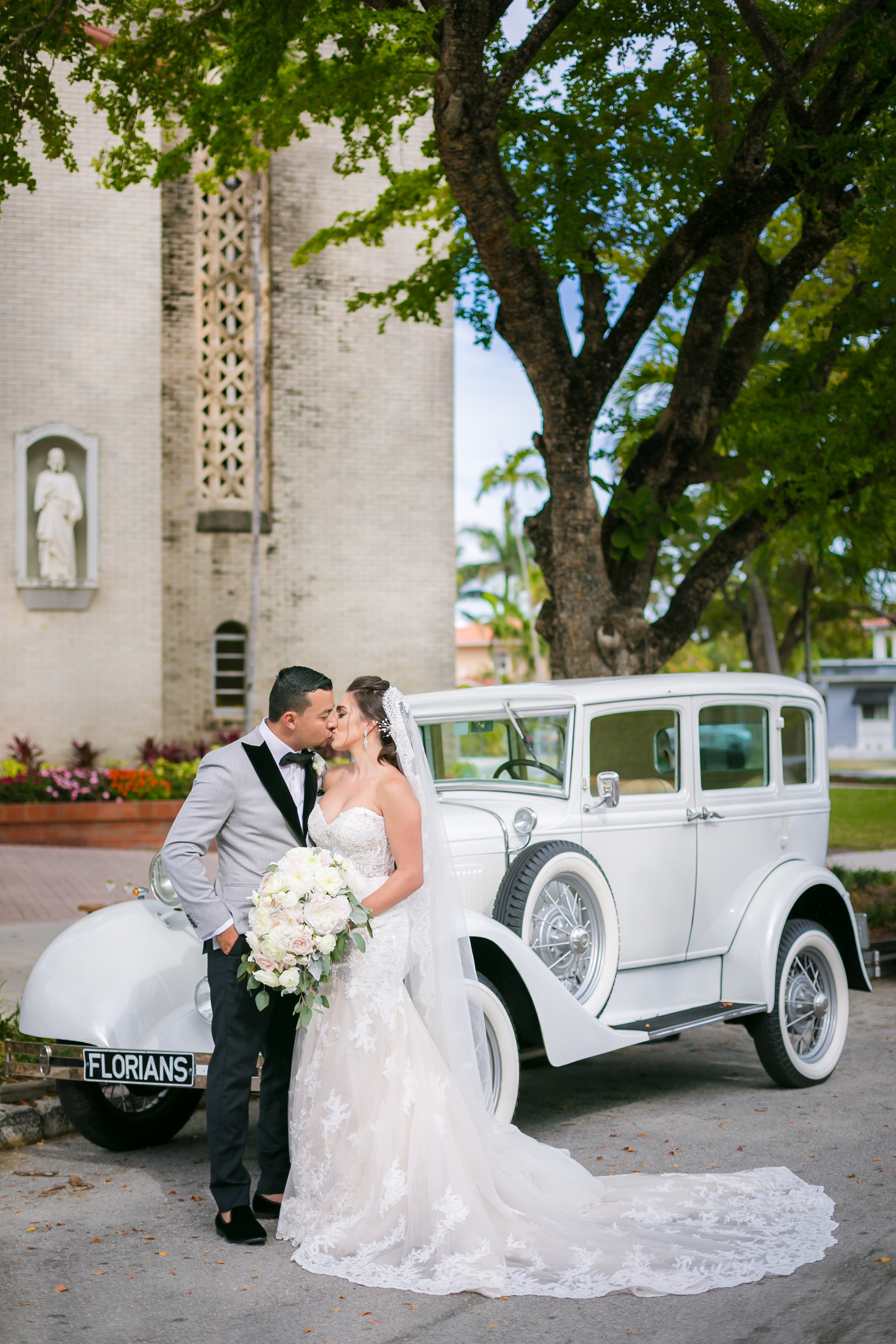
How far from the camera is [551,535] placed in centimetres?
966

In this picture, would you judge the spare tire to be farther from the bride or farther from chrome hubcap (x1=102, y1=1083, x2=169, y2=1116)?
chrome hubcap (x1=102, y1=1083, x2=169, y2=1116)

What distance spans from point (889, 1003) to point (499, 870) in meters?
4.53

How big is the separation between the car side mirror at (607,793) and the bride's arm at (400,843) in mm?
1488

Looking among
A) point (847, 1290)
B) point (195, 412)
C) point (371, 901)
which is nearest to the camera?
point (847, 1290)

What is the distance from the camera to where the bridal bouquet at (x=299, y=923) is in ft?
14.3

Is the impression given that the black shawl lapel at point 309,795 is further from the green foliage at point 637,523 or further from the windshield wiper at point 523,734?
the green foliage at point 637,523

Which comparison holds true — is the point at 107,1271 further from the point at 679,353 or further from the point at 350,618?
the point at 350,618

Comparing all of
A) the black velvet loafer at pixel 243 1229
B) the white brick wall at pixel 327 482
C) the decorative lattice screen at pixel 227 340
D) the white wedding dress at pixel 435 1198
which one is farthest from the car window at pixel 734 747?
the decorative lattice screen at pixel 227 340

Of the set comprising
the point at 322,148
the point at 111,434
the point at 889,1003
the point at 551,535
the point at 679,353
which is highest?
the point at 322,148

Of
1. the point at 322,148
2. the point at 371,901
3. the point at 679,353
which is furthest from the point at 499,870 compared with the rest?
the point at 322,148

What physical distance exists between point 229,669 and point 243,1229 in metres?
16.9

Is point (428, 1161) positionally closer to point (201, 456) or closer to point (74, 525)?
point (74, 525)

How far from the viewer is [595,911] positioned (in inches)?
238

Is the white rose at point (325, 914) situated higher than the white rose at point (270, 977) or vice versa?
the white rose at point (325, 914)
